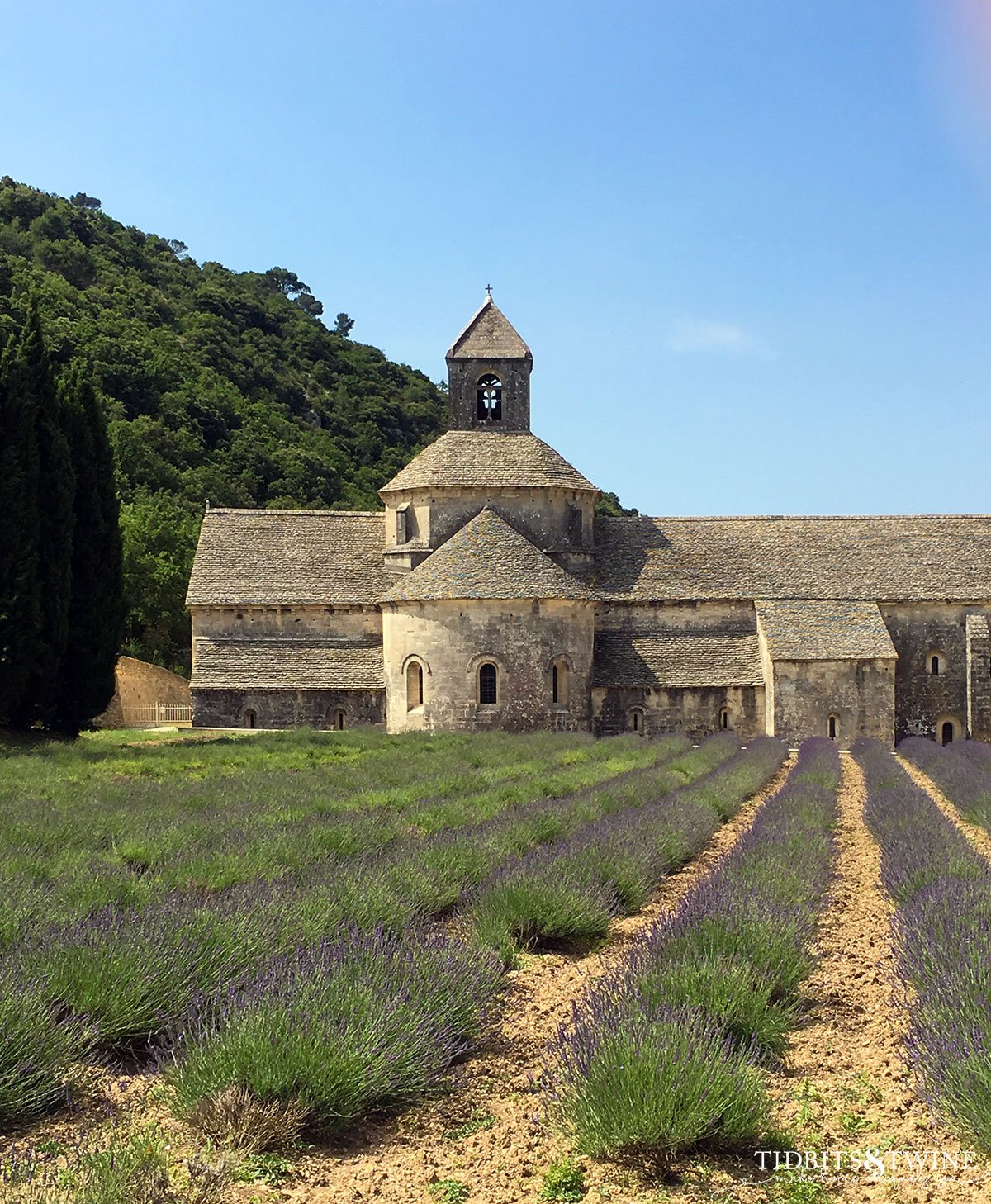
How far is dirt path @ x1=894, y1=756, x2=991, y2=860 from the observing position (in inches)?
572

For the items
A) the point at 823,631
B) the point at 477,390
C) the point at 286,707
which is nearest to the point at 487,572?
the point at 286,707

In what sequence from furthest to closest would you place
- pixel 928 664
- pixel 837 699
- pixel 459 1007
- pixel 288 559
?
pixel 288 559
pixel 928 664
pixel 837 699
pixel 459 1007

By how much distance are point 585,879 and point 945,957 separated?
3.61 meters

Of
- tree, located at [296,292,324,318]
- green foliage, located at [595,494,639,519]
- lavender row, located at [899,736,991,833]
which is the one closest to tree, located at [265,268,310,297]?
tree, located at [296,292,324,318]

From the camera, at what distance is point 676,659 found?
3519 cm

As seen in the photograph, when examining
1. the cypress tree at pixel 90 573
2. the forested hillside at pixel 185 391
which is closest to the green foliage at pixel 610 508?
the forested hillside at pixel 185 391

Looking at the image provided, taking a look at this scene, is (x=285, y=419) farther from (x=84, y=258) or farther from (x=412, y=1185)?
(x=412, y=1185)

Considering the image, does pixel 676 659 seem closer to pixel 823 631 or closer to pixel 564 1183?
pixel 823 631

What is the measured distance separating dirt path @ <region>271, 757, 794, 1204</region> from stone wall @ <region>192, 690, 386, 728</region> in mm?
27230

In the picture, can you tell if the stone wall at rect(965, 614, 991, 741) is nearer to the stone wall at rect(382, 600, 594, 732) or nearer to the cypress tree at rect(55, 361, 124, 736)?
the stone wall at rect(382, 600, 594, 732)

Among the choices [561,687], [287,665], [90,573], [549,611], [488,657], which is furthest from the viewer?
[287,665]

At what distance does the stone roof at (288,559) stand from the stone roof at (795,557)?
23.1ft

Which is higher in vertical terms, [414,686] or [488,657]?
[488,657]

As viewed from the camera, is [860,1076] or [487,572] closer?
[860,1076]
